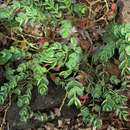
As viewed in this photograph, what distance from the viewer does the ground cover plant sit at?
10.3ft

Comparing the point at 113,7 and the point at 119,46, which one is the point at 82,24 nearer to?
the point at 113,7

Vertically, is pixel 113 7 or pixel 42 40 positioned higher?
pixel 113 7

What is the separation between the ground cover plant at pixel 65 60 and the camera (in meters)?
3.14

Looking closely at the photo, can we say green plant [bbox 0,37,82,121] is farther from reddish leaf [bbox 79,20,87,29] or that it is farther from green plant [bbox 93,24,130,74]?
reddish leaf [bbox 79,20,87,29]

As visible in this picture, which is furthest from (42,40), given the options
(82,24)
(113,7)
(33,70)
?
(113,7)

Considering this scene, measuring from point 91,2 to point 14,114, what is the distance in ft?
4.38

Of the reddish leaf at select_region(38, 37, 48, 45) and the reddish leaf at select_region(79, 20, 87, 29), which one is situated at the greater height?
the reddish leaf at select_region(79, 20, 87, 29)

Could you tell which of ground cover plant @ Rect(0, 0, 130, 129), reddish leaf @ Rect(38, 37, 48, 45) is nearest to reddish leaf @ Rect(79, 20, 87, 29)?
ground cover plant @ Rect(0, 0, 130, 129)

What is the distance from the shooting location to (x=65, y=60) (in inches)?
125

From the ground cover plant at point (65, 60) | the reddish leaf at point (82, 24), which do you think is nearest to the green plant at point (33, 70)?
the ground cover plant at point (65, 60)

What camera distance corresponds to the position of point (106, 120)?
347cm

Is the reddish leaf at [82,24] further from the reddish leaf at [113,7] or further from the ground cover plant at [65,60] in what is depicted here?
the reddish leaf at [113,7]

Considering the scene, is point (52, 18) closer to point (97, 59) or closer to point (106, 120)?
point (97, 59)

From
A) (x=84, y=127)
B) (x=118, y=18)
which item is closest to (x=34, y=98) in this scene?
(x=84, y=127)
